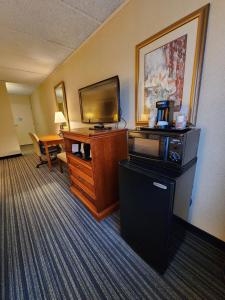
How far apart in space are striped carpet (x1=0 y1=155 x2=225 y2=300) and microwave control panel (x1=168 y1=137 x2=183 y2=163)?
944 mm

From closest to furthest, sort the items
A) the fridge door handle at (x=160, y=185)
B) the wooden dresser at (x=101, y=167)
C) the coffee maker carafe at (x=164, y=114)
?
the fridge door handle at (x=160, y=185) → the coffee maker carafe at (x=164, y=114) → the wooden dresser at (x=101, y=167)

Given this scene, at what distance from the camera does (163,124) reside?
1103 mm

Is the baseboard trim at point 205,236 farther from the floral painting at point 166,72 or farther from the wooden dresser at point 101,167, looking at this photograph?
the floral painting at point 166,72

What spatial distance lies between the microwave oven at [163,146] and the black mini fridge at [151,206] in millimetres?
86

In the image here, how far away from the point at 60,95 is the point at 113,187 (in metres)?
2.91

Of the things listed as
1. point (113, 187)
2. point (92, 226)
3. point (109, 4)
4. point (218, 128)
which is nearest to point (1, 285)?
point (92, 226)

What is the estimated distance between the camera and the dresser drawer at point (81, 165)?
158 cm

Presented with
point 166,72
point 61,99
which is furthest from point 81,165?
point 61,99

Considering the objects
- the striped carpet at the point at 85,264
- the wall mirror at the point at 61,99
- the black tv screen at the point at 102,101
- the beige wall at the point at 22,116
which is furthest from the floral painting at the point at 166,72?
the beige wall at the point at 22,116

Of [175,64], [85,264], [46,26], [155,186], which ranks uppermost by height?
[46,26]

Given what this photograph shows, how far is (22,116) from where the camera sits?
21.1 ft

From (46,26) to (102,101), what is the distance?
1301mm

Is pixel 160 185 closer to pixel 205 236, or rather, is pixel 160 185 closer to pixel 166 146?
pixel 166 146

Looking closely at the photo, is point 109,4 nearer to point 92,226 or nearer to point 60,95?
point 60,95
